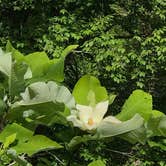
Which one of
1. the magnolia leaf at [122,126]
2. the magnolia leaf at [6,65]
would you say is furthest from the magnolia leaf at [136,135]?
the magnolia leaf at [6,65]

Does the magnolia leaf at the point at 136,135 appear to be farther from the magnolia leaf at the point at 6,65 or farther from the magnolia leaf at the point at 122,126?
the magnolia leaf at the point at 6,65

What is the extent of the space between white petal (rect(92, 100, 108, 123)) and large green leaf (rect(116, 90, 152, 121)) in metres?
0.02

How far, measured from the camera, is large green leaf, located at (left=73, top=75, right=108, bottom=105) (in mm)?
576

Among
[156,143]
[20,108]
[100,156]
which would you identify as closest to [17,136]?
[20,108]

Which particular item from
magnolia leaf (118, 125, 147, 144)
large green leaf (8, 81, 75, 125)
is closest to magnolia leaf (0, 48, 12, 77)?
large green leaf (8, 81, 75, 125)

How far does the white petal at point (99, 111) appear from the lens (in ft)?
1.79

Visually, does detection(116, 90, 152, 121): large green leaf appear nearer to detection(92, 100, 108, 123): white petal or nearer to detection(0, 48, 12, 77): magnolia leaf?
detection(92, 100, 108, 123): white petal

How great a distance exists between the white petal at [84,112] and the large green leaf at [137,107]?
1.2 inches

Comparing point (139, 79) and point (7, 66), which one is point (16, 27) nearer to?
point (139, 79)

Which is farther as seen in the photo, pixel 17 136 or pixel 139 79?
pixel 139 79

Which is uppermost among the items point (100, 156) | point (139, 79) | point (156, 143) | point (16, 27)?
point (156, 143)

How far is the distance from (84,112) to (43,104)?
1.7 inches

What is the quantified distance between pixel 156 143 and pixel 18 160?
18 cm

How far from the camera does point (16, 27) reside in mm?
7609
